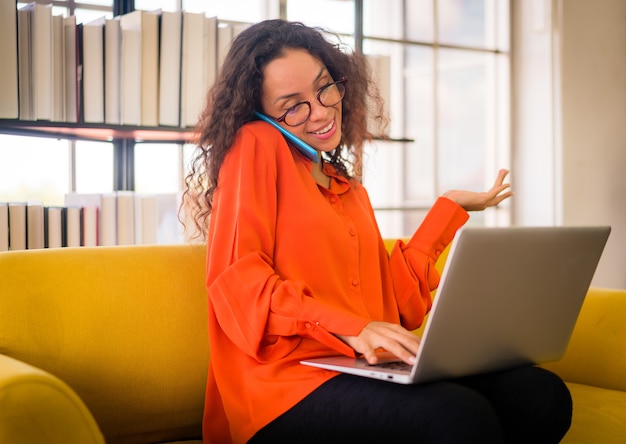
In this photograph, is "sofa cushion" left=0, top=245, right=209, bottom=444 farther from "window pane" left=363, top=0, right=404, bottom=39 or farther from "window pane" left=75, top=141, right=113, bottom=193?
"window pane" left=363, top=0, right=404, bottom=39

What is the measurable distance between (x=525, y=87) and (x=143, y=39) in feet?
8.51

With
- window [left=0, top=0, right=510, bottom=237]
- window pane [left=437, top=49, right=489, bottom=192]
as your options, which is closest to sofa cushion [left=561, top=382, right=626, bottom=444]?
window [left=0, top=0, right=510, bottom=237]

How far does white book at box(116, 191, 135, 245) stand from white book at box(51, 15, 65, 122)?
28 cm

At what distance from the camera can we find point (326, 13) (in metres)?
3.79

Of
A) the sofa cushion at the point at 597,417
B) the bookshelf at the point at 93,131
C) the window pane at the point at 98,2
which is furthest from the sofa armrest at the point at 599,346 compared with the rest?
the window pane at the point at 98,2

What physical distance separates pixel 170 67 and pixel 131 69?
0.42ft

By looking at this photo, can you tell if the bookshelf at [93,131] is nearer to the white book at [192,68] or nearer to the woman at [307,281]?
the white book at [192,68]

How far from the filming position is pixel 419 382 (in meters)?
1.25

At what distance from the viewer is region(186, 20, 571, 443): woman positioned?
1286mm

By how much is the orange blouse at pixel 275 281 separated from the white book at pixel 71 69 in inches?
35.0

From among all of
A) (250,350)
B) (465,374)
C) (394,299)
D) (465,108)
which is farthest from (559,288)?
(465,108)

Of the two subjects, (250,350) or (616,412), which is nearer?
(250,350)

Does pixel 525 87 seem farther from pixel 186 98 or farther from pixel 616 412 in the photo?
pixel 616 412

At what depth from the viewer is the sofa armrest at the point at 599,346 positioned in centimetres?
197
